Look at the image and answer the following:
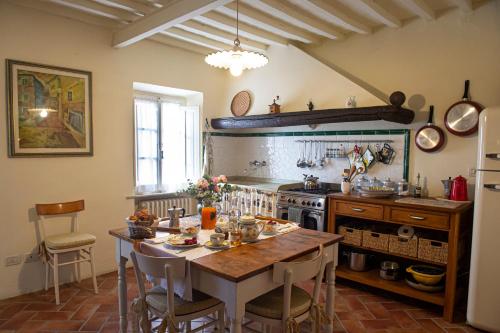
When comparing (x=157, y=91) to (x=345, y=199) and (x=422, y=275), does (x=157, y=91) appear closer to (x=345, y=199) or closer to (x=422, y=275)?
(x=345, y=199)

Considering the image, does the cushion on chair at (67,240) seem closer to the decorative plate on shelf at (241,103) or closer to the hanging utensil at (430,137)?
the decorative plate on shelf at (241,103)

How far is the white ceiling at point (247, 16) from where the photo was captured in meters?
2.97

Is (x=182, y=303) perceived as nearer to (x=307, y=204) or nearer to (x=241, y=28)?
(x=307, y=204)

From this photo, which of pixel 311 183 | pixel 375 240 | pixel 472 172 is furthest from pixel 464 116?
pixel 311 183

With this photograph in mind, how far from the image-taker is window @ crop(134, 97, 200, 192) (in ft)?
13.9

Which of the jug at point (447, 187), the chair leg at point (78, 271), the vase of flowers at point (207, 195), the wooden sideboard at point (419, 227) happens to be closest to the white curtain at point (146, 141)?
the chair leg at point (78, 271)

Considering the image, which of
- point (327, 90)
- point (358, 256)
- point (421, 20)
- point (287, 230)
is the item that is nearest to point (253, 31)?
point (327, 90)

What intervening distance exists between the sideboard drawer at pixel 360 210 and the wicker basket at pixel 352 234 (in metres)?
0.18

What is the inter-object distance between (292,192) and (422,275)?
1.44m

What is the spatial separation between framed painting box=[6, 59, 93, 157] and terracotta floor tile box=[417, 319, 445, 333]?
11.3ft

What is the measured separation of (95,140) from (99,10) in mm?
1268

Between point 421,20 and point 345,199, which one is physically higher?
point 421,20

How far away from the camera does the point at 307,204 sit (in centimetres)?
360

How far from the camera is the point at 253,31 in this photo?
12.2 feet
